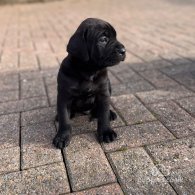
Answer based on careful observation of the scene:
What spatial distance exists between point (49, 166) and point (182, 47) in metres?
4.75

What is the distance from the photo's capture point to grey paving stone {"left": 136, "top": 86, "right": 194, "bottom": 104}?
14.2 feet

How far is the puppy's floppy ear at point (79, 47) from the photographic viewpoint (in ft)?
10.2

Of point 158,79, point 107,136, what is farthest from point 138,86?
point 107,136

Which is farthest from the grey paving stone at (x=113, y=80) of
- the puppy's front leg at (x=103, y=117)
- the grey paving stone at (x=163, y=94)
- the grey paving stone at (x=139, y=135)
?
the puppy's front leg at (x=103, y=117)

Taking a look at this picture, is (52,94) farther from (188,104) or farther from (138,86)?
(188,104)

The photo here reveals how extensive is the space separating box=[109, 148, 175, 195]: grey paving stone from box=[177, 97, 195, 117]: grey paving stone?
3.52 feet

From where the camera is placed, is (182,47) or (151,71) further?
(182,47)

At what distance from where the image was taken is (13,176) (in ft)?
9.46

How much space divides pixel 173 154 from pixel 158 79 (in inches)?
89.1

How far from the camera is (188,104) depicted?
410cm

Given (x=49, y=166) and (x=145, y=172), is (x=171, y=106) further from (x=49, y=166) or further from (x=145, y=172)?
(x=49, y=166)

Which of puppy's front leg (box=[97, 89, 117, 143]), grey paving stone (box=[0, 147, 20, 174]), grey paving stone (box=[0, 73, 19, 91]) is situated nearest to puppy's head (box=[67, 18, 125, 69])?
puppy's front leg (box=[97, 89, 117, 143])

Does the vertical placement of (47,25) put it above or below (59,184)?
below

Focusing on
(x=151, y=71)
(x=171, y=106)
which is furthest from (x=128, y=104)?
(x=151, y=71)
